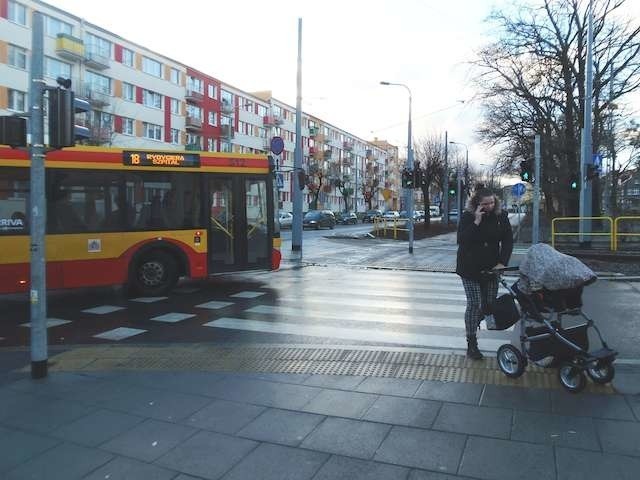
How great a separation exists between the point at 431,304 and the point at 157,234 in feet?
16.7

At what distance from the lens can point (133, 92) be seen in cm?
5228

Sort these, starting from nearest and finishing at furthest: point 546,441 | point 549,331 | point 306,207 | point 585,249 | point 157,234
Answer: point 546,441 → point 549,331 → point 157,234 → point 585,249 → point 306,207

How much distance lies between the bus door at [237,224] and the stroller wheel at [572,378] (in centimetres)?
763

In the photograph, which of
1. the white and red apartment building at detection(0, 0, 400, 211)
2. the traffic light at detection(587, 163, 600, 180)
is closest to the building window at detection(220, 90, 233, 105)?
the white and red apartment building at detection(0, 0, 400, 211)

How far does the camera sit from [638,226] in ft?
69.7

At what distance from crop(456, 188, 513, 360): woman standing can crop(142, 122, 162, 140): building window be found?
172 feet

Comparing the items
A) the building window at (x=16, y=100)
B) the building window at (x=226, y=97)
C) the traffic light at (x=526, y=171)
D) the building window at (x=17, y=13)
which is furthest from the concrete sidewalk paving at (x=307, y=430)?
the building window at (x=226, y=97)

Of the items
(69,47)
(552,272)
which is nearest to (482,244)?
(552,272)

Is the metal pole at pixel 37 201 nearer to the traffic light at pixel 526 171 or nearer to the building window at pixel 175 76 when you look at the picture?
the traffic light at pixel 526 171

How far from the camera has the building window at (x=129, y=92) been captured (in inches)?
2014

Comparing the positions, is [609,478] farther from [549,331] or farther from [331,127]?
[331,127]

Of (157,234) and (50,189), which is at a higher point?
(50,189)

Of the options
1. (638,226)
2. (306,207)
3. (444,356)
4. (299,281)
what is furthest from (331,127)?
(444,356)

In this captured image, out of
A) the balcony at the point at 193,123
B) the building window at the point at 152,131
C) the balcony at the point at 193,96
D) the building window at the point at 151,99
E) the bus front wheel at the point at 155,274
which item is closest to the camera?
the bus front wheel at the point at 155,274
